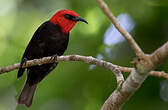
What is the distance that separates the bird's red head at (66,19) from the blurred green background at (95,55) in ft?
0.47

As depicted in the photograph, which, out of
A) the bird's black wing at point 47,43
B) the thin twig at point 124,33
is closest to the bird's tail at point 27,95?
the bird's black wing at point 47,43

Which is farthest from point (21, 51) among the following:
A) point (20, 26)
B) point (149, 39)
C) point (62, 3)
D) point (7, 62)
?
point (149, 39)

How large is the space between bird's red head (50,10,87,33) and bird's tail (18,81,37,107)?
855 millimetres

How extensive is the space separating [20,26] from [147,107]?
2.43m

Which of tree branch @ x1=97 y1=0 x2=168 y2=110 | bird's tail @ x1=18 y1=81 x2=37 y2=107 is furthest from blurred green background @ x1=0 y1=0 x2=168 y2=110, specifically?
tree branch @ x1=97 y1=0 x2=168 y2=110

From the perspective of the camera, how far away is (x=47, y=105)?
4.21 metres

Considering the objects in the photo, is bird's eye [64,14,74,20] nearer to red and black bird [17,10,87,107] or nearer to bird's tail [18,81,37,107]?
red and black bird [17,10,87,107]

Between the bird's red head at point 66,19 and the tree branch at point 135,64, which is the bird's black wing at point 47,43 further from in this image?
the tree branch at point 135,64

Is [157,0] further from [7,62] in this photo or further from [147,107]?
[7,62]

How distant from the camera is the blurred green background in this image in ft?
12.4

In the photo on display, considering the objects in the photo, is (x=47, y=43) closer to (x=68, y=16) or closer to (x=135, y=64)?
(x=68, y=16)

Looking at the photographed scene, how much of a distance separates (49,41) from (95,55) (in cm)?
60

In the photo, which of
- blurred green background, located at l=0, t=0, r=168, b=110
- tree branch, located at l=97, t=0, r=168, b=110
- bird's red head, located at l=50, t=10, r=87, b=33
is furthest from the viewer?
bird's red head, located at l=50, t=10, r=87, b=33

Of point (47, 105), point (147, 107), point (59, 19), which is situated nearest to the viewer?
point (147, 107)
